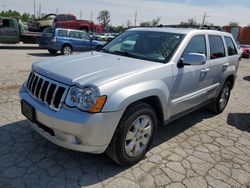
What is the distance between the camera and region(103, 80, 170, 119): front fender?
109 inches

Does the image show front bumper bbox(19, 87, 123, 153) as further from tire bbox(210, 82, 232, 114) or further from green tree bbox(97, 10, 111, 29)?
green tree bbox(97, 10, 111, 29)

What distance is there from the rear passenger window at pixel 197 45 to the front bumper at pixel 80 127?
5.95ft

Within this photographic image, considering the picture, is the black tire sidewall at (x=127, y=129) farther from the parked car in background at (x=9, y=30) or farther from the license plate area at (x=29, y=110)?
the parked car in background at (x=9, y=30)

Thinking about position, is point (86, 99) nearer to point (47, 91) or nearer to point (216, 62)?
point (47, 91)

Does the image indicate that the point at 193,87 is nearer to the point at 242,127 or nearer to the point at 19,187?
the point at 242,127

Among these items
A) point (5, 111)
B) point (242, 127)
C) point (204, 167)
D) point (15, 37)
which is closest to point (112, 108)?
point (204, 167)

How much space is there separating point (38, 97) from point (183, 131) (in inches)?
104

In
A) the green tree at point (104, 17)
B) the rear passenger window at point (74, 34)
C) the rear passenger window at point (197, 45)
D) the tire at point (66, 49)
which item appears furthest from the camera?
the green tree at point (104, 17)

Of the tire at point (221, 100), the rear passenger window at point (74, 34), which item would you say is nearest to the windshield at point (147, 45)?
the tire at point (221, 100)

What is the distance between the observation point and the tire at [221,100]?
5.46m

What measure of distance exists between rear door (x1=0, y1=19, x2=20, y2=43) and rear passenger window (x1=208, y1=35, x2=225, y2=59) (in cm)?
1468

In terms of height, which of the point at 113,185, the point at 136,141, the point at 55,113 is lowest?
the point at 113,185

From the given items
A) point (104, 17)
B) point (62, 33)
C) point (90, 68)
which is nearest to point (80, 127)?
point (90, 68)

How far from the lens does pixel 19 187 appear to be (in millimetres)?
2830
